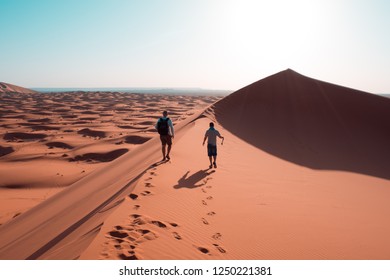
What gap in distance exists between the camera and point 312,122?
699 inches

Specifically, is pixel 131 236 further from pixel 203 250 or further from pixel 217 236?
pixel 217 236

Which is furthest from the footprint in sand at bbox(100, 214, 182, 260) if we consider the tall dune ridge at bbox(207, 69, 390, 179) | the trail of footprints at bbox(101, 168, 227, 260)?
the tall dune ridge at bbox(207, 69, 390, 179)

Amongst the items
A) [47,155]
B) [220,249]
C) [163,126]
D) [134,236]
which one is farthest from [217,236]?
[47,155]

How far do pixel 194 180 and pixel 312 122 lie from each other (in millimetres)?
12981

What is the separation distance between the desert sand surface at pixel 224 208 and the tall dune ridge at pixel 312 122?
0.17m

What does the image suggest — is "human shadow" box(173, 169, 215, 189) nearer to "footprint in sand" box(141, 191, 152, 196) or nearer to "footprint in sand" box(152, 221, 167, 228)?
"footprint in sand" box(141, 191, 152, 196)

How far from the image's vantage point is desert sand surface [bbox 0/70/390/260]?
172 inches

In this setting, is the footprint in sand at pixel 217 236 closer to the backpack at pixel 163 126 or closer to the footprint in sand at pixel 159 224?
the footprint in sand at pixel 159 224

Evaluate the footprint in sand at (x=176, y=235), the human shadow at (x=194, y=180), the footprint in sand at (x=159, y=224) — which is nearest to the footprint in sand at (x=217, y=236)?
the footprint in sand at (x=176, y=235)

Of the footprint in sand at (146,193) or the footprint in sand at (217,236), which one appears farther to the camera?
the footprint in sand at (146,193)

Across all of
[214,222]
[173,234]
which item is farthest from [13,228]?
[214,222]

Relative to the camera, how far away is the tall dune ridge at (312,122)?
13531 mm

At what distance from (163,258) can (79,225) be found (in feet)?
8.27

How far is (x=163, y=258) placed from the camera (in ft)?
12.7
